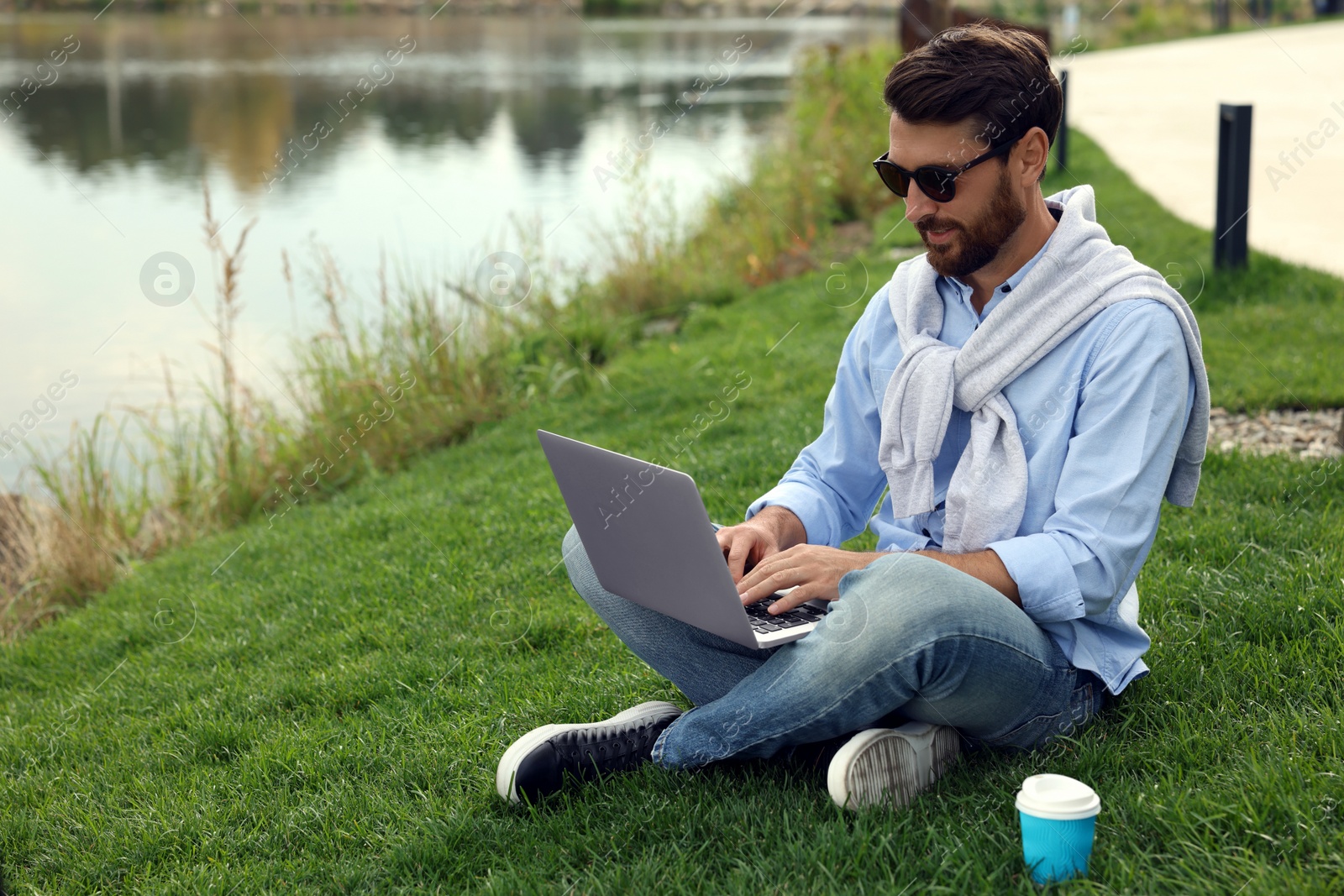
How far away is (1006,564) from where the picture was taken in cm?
214

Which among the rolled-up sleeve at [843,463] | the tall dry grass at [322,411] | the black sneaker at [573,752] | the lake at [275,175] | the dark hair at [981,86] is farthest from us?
the lake at [275,175]

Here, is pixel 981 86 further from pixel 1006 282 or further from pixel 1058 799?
pixel 1058 799

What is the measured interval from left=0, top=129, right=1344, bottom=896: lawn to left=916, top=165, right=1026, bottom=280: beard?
994 mm

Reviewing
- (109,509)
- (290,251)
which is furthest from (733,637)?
(290,251)

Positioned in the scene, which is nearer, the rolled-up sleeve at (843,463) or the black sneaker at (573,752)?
the black sneaker at (573,752)

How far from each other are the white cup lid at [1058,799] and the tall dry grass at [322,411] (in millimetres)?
4527

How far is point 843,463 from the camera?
2699 mm

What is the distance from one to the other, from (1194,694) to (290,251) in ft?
30.4

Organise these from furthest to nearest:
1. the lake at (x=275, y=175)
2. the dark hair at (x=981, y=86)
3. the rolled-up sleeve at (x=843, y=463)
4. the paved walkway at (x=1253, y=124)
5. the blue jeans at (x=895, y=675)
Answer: the lake at (x=275, y=175) → the paved walkway at (x=1253, y=124) → the rolled-up sleeve at (x=843, y=463) → the dark hair at (x=981, y=86) → the blue jeans at (x=895, y=675)

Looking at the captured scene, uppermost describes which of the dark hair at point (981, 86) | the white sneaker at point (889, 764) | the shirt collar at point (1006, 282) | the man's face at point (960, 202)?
the dark hair at point (981, 86)

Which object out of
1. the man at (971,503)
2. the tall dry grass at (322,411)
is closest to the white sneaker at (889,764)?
the man at (971,503)

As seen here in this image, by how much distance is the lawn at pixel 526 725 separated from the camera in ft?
6.81

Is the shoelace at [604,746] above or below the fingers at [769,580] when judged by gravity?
below

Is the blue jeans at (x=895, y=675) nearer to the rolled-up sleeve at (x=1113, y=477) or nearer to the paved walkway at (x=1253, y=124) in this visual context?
the rolled-up sleeve at (x=1113, y=477)
